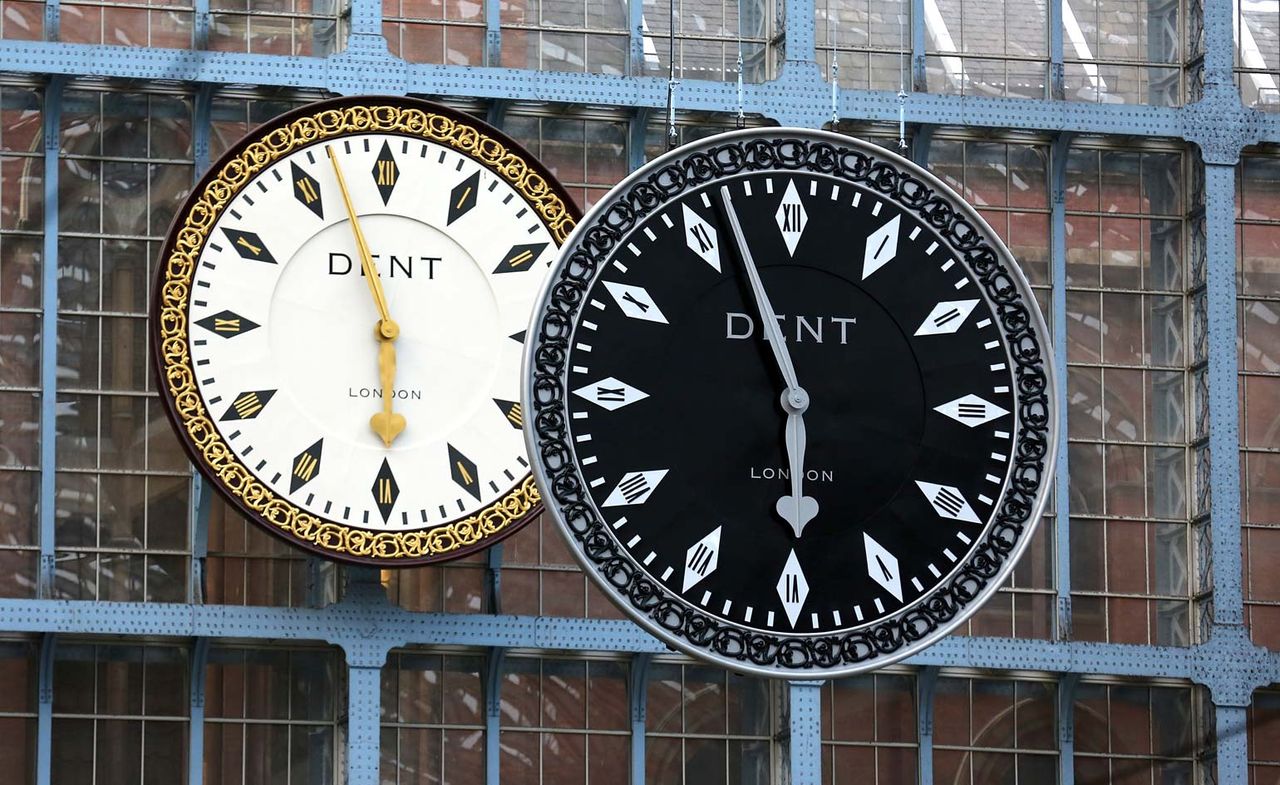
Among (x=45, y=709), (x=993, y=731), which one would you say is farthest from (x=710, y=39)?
(x=45, y=709)

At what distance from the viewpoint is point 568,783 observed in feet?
53.0

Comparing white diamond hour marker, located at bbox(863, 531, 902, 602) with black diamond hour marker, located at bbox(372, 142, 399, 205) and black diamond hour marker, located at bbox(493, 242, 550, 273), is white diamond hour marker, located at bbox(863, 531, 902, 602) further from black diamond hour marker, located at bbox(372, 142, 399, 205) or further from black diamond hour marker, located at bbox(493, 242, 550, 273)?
black diamond hour marker, located at bbox(372, 142, 399, 205)

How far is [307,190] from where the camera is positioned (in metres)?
15.6

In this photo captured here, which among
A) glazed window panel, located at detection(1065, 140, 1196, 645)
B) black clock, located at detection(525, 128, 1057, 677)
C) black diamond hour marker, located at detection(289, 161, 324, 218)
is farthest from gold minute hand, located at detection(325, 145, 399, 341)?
black clock, located at detection(525, 128, 1057, 677)

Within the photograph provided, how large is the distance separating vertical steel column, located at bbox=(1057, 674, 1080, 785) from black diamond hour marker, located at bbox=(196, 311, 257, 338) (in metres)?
4.55

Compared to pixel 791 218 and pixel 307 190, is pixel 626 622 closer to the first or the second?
pixel 307 190

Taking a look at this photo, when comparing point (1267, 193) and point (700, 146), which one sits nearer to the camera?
point (700, 146)

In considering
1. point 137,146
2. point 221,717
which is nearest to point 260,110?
point 137,146

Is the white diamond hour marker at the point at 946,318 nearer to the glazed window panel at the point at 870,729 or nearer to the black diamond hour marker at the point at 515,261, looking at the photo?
the black diamond hour marker at the point at 515,261

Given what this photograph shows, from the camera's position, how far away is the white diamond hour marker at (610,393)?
10094 millimetres

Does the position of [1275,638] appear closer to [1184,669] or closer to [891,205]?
[1184,669]

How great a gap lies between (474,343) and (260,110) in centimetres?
177

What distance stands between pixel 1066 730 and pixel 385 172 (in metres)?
4.50

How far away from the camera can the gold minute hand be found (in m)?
15.5
